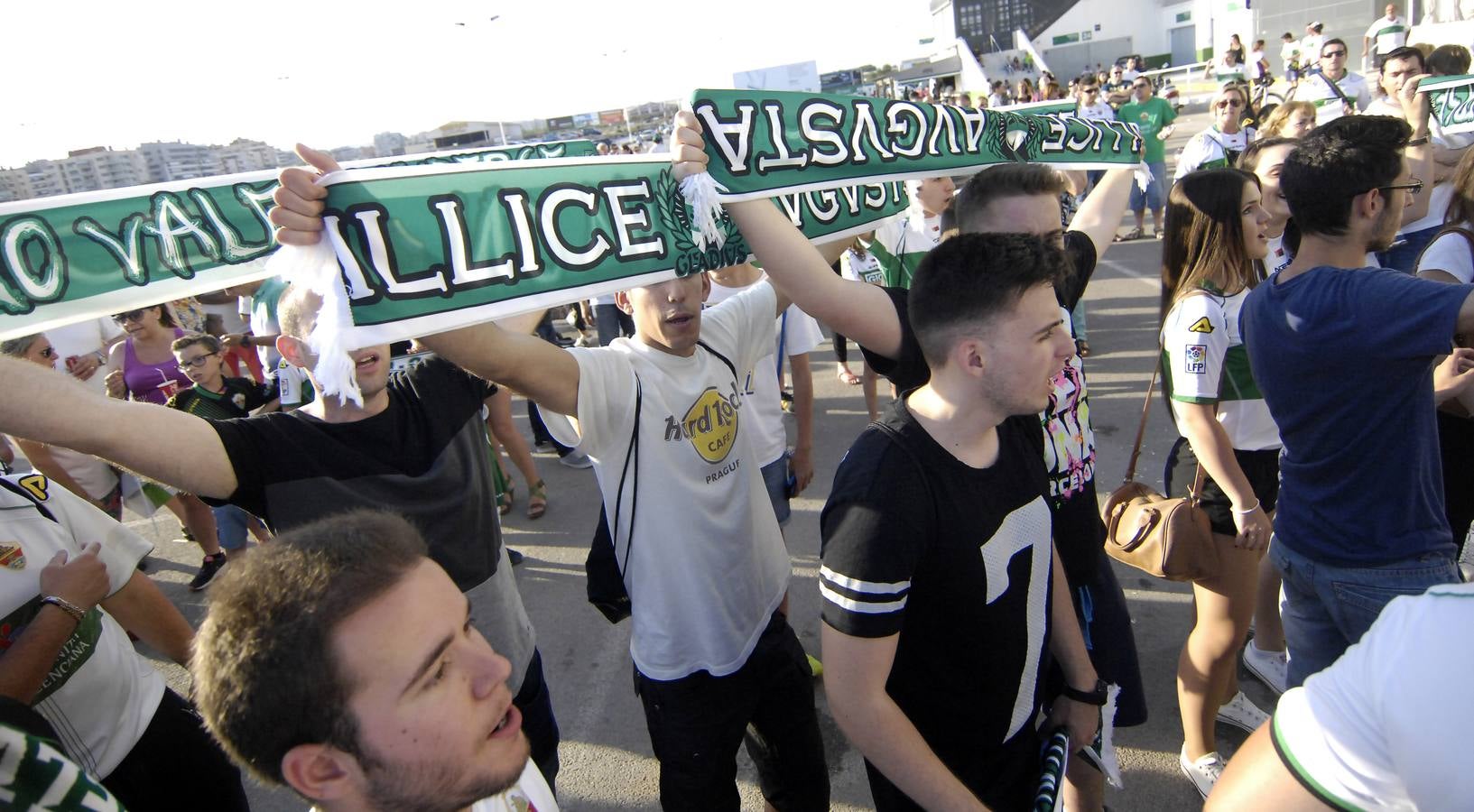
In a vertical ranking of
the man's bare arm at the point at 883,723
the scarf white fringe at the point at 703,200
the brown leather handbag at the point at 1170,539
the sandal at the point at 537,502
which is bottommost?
the sandal at the point at 537,502

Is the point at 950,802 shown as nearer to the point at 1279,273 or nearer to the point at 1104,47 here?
the point at 1279,273

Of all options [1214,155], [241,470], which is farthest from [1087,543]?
[1214,155]

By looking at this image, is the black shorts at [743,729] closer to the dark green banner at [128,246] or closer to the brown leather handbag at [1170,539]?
the brown leather handbag at [1170,539]

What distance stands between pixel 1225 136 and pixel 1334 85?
90 cm

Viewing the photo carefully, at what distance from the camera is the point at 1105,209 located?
2.72 metres

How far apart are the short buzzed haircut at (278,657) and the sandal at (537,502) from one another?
13.8 feet

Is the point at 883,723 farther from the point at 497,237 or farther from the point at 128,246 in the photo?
the point at 128,246

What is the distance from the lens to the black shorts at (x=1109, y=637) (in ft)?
7.21

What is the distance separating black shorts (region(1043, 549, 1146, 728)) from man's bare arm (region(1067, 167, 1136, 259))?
1.14 metres

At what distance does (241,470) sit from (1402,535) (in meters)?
2.88

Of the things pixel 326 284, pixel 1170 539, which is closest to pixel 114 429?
pixel 326 284

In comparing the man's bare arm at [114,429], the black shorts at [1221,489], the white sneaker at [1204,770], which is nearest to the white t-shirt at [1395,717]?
the black shorts at [1221,489]

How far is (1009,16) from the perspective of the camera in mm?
65625

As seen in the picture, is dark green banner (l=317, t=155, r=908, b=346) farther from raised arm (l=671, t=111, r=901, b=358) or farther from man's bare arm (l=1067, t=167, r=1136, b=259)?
man's bare arm (l=1067, t=167, r=1136, b=259)
